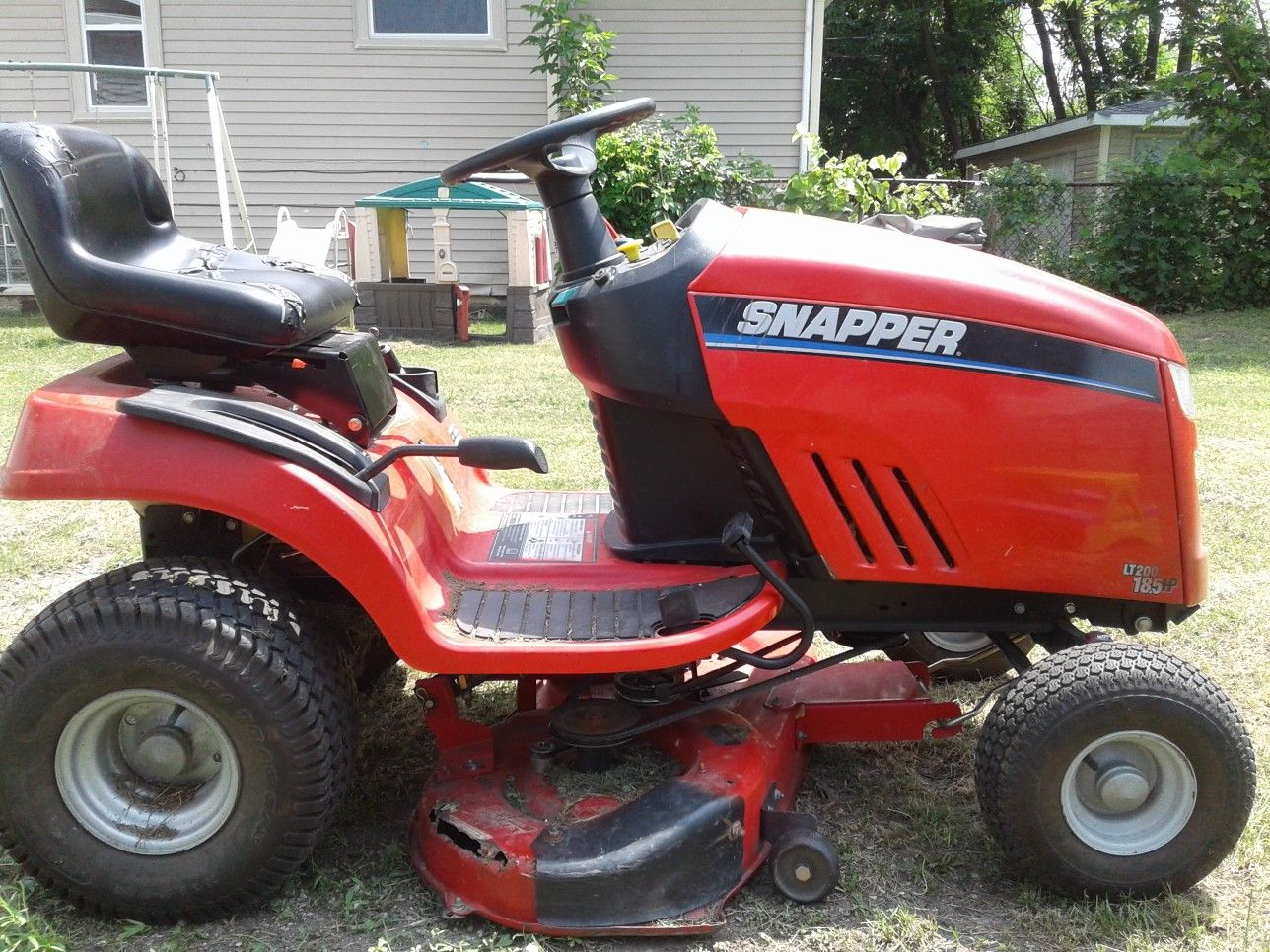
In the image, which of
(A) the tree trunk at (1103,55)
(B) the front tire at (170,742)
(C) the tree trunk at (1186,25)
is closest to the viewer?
(B) the front tire at (170,742)

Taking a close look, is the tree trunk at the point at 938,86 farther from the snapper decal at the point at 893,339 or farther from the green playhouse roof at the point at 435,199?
the snapper decal at the point at 893,339

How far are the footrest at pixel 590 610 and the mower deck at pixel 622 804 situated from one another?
23 cm

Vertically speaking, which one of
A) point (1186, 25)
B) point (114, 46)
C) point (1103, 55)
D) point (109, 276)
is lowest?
point (109, 276)

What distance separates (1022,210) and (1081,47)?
1606 cm

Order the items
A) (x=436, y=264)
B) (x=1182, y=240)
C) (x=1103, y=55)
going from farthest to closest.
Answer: (x=1103, y=55) < (x=1182, y=240) < (x=436, y=264)

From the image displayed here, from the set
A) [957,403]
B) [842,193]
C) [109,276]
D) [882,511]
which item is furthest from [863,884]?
[842,193]

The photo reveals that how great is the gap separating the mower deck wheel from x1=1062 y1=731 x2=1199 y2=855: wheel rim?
0.47m

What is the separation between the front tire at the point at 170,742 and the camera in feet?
6.75

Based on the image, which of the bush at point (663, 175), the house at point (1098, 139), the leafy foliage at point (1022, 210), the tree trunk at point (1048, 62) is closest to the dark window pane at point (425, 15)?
the bush at point (663, 175)

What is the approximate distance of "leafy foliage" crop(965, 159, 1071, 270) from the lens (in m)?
11.5

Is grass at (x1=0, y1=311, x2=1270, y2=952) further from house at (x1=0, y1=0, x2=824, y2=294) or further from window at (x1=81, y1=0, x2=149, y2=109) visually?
window at (x1=81, y1=0, x2=149, y2=109)

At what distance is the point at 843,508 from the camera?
2303mm

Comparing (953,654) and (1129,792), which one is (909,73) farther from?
(1129,792)

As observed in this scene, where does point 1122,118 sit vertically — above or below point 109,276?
above
